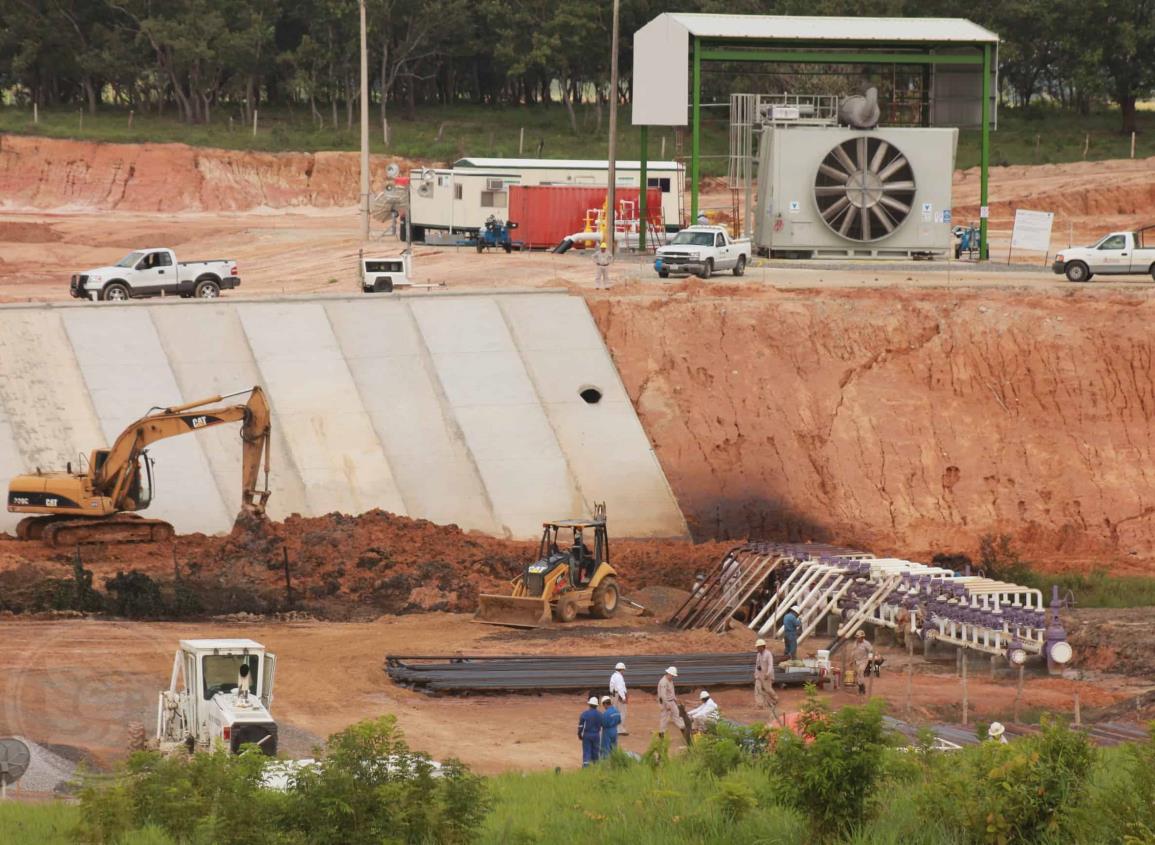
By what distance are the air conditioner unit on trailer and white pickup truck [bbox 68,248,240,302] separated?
51.6 feet

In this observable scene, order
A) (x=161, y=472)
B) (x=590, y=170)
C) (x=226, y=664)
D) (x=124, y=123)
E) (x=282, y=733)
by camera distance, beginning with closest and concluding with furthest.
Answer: (x=226, y=664) < (x=282, y=733) < (x=161, y=472) < (x=590, y=170) < (x=124, y=123)

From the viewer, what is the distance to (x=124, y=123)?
282ft

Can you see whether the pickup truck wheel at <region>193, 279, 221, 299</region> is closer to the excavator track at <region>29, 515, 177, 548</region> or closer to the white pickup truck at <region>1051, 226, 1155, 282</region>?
the excavator track at <region>29, 515, 177, 548</region>

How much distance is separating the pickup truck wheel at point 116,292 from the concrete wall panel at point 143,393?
7948mm

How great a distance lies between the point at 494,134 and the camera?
288ft

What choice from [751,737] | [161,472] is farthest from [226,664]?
[161,472]

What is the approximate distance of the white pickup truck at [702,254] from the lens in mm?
47906

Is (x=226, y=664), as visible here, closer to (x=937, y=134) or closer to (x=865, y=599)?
(x=865, y=599)

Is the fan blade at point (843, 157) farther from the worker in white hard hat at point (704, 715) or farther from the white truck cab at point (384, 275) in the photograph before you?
the worker in white hard hat at point (704, 715)

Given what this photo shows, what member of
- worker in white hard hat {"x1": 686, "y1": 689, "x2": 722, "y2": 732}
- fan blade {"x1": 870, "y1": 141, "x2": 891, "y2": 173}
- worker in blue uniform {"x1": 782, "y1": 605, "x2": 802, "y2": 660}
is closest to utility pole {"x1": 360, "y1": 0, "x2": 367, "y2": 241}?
fan blade {"x1": 870, "y1": 141, "x2": 891, "y2": 173}

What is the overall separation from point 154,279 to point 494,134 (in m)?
41.3

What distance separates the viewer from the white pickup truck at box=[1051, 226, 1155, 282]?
47.6 metres

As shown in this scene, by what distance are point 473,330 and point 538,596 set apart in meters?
12.3

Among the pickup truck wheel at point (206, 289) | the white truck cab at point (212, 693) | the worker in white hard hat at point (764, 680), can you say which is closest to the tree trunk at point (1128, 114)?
the pickup truck wheel at point (206, 289)
